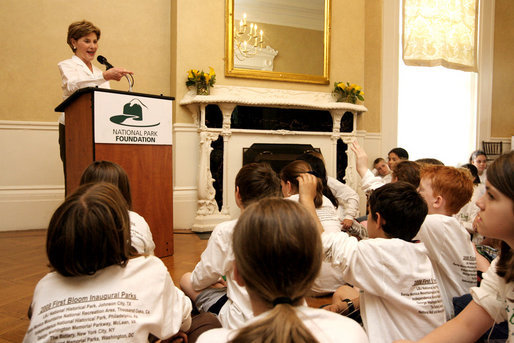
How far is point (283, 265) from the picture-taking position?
675 millimetres

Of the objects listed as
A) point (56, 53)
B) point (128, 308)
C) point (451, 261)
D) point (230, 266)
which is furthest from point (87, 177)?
point (56, 53)

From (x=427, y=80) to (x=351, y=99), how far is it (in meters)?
2.15

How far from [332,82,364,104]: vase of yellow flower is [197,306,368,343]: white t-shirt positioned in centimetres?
439

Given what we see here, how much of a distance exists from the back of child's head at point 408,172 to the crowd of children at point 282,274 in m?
0.75

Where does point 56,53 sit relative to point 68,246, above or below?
above

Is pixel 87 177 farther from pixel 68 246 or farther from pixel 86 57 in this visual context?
pixel 86 57

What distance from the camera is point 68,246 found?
2.84ft

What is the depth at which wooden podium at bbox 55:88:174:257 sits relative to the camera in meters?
2.41

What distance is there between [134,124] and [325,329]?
7.28 feet

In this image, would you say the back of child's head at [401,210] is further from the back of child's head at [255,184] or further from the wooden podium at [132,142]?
the wooden podium at [132,142]

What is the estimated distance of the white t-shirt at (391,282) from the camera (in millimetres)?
1115

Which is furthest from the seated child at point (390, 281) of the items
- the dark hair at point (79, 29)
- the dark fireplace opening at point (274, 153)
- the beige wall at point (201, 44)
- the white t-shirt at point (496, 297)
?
the beige wall at point (201, 44)

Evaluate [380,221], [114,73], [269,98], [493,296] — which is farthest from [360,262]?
[269,98]

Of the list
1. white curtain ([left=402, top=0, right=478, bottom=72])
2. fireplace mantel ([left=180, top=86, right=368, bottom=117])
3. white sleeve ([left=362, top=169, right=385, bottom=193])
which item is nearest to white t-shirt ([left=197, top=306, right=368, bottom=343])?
white sleeve ([left=362, top=169, right=385, bottom=193])
